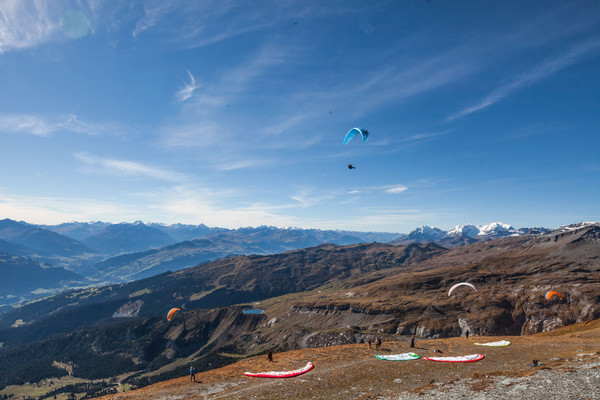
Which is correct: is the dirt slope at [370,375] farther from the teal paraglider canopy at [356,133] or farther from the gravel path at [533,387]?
the teal paraglider canopy at [356,133]

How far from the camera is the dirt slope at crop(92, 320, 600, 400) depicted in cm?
3145

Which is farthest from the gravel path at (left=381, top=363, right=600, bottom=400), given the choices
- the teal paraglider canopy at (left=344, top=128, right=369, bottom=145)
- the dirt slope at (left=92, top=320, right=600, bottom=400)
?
the teal paraglider canopy at (left=344, top=128, right=369, bottom=145)

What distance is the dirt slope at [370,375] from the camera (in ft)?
103

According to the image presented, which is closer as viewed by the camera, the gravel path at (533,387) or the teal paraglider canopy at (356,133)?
the gravel path at (533,387)

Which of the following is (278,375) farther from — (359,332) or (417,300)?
(417,300)

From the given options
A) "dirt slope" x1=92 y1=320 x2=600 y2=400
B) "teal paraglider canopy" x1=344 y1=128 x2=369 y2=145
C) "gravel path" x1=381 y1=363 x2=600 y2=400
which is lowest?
"dirt slope" x1=92 y1=320 x2=600 y2=400

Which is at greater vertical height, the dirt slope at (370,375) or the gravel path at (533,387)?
the gravel path at (533,387)

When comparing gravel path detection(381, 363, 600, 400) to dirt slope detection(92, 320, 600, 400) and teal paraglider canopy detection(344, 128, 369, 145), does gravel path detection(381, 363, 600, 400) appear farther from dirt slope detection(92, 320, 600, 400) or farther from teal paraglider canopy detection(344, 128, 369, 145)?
teal paraglider canopy detection(344, 128, 369, 145)

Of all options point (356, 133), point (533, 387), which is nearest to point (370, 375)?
point (533, 387)

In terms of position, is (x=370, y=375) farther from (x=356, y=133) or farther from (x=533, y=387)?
(x=356, y=133)

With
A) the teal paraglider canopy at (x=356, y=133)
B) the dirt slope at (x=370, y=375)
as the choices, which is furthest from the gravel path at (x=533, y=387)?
the teal paraglider canopy at (x=356, y=133)

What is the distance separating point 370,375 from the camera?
3722cm

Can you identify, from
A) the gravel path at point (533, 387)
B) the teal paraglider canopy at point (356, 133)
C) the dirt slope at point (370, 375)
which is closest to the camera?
the gravel path at point (533, 387)

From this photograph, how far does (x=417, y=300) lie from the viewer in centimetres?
17850
